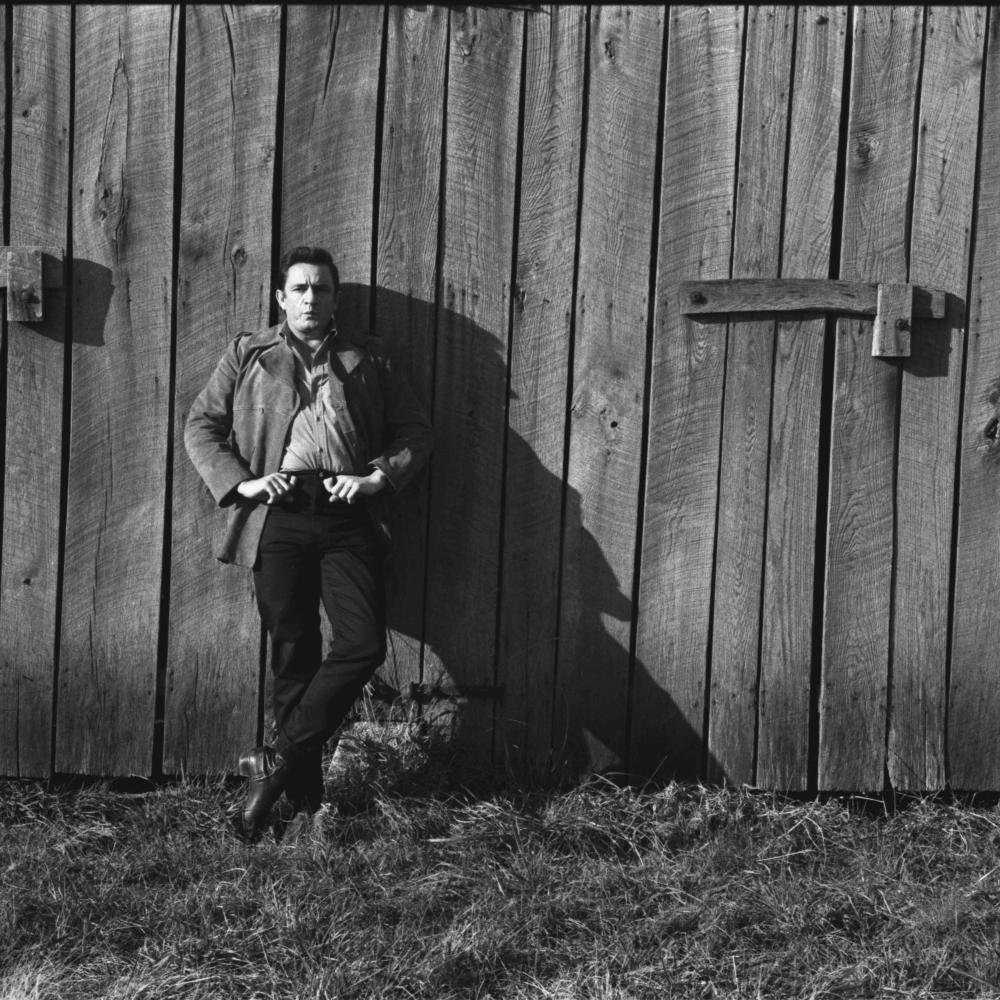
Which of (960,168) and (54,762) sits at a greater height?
(960,168)

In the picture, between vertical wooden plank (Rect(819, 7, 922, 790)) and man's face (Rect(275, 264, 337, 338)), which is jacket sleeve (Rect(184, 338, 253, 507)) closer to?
man's face (Rect(275, 264, 337, 338))

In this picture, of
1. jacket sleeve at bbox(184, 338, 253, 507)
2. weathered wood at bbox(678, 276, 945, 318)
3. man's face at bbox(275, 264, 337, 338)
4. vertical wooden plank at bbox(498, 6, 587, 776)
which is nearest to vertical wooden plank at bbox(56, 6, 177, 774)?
jacket sleeve at bbox(184, 338, 253, 507)

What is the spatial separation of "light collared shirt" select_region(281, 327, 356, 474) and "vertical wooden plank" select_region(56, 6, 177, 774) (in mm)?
529

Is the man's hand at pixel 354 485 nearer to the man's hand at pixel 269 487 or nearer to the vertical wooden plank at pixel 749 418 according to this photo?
the man's hand at pixel 269 487

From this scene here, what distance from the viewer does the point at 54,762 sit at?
487 centimetres

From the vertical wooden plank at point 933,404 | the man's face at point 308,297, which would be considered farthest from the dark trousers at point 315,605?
the vertical wooden plank at point 933,404

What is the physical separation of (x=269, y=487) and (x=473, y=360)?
2.77ft

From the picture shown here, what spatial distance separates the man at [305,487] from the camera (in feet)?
14.4

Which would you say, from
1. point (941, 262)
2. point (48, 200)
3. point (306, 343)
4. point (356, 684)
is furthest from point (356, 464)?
point (941, 262)

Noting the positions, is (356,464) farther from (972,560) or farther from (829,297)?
(972,560)

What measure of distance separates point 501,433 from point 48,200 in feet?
5.44

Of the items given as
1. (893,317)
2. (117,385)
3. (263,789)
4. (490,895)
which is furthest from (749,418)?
(117,385)

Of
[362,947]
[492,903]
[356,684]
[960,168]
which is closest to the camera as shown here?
[362,947]

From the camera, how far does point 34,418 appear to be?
15.6ft
